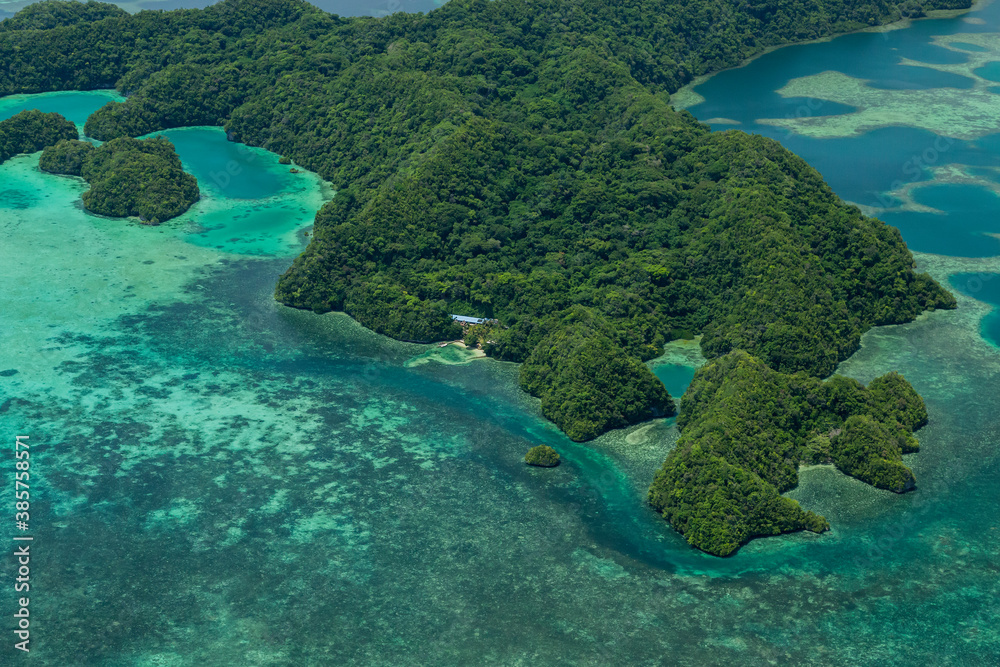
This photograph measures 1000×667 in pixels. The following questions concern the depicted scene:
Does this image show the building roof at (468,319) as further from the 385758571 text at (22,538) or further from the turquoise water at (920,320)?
the 385758571 text at (22,538)

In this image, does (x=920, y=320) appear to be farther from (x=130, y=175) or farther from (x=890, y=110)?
(x=130, y=175)

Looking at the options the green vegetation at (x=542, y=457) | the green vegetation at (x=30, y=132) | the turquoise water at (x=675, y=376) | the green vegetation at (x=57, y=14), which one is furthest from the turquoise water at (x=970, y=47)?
the green vegetation at (x=30, y=132)

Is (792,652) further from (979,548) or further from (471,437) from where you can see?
(471,437)

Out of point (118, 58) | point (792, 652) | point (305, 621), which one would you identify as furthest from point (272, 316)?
point (118, 58)

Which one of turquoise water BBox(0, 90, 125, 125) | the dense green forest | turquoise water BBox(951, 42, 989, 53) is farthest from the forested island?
turquoise water BBox(951, 42, 989, 53)

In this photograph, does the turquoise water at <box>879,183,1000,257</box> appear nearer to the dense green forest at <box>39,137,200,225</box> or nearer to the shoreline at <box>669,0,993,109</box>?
the shoreline at <box>669,0,993,109</box>

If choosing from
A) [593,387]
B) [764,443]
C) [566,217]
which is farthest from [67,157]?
[764,443]
